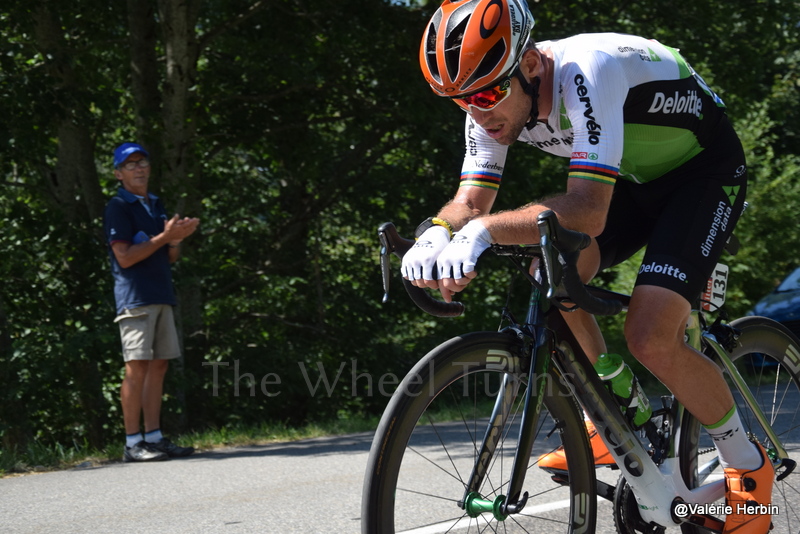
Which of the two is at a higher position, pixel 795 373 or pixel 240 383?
pixel 795 373

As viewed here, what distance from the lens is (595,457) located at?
322cm

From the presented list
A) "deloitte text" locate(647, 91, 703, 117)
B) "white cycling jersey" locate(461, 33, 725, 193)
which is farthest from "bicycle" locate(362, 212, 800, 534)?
"deloitte text" locate(647, 91, 703, 117)

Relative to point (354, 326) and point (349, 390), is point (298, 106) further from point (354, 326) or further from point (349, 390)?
point (349, 390)

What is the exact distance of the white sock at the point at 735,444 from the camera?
320 cm

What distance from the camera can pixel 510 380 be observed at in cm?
283

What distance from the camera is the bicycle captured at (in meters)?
2.48

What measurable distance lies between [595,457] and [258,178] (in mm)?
11326

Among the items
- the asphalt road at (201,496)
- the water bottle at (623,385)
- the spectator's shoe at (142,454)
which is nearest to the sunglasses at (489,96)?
the water bottle at (623,385)

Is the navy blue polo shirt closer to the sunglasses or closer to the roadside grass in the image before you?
the roadside grass

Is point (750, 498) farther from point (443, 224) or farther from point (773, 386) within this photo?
point (443, 224)

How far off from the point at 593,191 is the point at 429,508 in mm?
1862

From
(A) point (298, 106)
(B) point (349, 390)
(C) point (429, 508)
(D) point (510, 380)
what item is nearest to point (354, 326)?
(B) point (349, 390)

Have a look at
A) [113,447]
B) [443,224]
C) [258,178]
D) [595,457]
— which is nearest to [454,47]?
[443,224]

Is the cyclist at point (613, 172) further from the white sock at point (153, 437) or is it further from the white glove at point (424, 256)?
the white sock at point (153, 437)
